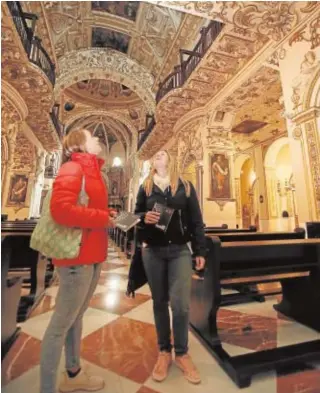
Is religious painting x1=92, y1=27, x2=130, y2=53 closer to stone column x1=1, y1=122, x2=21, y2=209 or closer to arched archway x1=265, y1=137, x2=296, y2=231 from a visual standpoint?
stone column x1=1, y1=122, x2=21, y2=209

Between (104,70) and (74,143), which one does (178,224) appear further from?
(104,70)

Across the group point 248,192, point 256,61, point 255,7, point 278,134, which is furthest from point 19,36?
point 248,192

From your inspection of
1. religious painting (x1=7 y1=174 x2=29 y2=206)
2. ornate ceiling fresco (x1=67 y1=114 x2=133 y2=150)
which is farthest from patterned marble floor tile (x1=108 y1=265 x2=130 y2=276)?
ornate ceiling fresco (x1=67 y1=114 x2=133 y2=150)

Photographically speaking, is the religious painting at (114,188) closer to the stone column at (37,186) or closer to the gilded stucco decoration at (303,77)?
the stone column at (37,186)

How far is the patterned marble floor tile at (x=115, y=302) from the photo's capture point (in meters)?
2.91

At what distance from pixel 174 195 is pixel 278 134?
10.5 meters

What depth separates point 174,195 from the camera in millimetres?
1753

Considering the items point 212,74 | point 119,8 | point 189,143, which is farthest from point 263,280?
point 119,8

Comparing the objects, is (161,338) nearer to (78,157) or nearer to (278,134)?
(78,157)

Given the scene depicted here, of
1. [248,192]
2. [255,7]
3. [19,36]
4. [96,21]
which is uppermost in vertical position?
[96,21]

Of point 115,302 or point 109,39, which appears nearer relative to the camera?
point 115,302

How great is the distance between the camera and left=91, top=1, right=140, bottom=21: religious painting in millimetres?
10188

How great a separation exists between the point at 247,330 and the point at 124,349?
4.26 ft

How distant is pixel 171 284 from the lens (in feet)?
5.49
